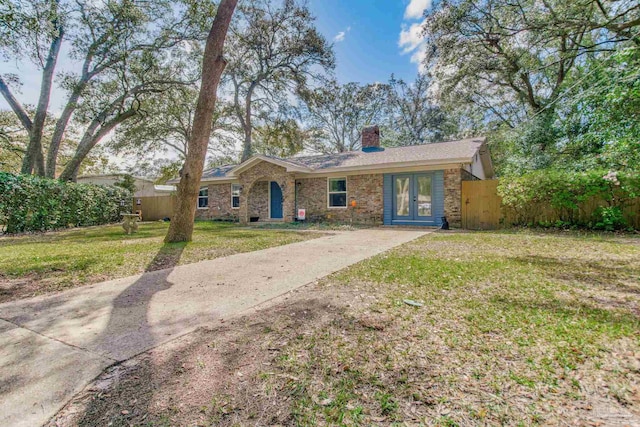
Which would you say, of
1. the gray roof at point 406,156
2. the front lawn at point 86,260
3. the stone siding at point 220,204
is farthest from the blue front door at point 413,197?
the stone siding at point 220,204

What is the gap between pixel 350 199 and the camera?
13.2m

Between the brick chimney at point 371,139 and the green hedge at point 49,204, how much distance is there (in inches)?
522

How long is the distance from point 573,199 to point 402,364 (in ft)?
33.5

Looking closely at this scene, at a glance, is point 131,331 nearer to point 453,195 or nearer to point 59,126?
point 453,195

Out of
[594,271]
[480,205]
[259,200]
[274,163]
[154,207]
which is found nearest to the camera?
[594,271]

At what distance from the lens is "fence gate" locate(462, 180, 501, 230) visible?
10.7 meters

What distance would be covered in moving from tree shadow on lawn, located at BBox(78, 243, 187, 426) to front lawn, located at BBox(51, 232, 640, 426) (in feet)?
0.06

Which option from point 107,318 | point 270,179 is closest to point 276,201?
point 270,179

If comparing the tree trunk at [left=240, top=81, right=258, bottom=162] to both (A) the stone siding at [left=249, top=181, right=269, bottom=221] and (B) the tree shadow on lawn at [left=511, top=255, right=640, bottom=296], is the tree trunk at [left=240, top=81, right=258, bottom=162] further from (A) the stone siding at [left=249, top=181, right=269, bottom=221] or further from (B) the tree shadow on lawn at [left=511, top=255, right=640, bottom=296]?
(B) the tree shadow on lawn at [left=511, top=255, right=640, bottom=296]

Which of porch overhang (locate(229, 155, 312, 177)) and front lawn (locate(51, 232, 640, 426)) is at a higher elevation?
porch overhang (locate(229, 155, 312, 177))

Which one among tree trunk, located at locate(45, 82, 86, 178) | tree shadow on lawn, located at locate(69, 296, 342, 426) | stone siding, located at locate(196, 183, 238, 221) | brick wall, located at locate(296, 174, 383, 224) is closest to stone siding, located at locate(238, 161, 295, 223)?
brick wall, located at locate(296, 174, 383, 224)

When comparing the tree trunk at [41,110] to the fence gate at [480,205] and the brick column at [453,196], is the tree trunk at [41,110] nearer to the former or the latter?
the brick column at [453,196]

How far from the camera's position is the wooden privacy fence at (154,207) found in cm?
1952

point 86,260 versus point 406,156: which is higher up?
point 406,156
